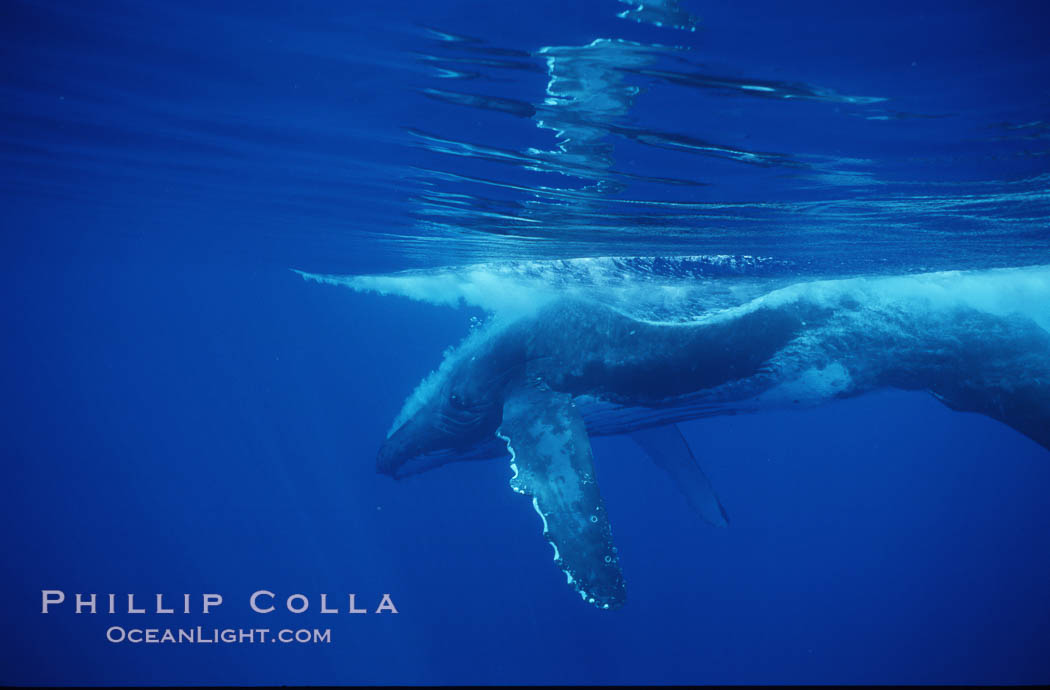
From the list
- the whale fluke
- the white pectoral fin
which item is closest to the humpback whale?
the whale fluke

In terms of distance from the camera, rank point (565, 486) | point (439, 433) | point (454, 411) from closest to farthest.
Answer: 1. point (565, 486)
2. point (454, 411)
3. point (439, 433)

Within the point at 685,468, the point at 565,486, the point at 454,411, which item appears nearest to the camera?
the point at 565,486

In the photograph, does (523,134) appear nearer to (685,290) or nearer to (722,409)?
(722,409)

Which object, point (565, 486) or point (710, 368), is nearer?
point (565, 486)

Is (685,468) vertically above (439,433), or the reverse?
(439,433)

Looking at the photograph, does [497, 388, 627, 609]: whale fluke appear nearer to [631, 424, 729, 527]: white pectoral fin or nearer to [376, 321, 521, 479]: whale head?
[376, 321, 521, 479]: whale head

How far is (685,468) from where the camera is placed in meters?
12.4

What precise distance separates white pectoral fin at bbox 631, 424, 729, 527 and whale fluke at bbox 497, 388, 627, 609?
363cm

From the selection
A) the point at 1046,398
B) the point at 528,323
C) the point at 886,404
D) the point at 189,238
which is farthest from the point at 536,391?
the point at 886,404

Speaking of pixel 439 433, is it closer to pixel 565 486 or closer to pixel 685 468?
pixel 565 486

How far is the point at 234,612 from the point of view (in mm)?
35000

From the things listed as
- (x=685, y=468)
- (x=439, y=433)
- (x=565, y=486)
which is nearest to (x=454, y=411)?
(x=439, y=433)

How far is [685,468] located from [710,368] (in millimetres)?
3837

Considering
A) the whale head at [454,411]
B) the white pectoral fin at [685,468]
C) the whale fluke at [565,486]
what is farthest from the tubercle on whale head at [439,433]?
the white pectoral fin at [685,468]
